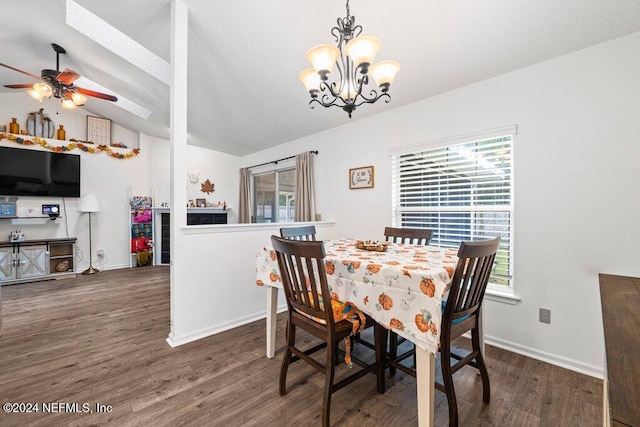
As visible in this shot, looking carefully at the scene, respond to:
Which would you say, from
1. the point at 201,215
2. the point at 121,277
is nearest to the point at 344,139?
the point at 201,215

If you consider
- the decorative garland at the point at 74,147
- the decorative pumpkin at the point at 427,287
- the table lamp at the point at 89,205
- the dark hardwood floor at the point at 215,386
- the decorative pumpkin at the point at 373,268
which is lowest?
the dark hardwood floor at the point at 215,386

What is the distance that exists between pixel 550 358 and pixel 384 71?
251 centimetres

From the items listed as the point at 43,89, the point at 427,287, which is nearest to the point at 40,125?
the point at 43,89

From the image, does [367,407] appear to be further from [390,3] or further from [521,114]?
[390,3]

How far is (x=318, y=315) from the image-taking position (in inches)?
60.3

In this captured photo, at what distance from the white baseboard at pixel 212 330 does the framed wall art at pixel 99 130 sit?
484 cm

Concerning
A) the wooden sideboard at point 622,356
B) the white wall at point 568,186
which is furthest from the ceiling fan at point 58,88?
the wooden sideboard at point 622,356

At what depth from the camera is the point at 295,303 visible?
1.71 metres

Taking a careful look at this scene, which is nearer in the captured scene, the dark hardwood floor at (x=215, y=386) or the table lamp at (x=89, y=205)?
the dark hardwood floor at (x=215, y=386)

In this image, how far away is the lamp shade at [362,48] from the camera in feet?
4.80

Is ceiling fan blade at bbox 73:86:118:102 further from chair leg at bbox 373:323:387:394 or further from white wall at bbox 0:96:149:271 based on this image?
chair leg at bbox 373:323:387:394

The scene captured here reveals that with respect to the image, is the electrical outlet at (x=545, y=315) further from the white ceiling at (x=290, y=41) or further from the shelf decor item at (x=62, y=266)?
the shelf decor item at (x=62, y=266)

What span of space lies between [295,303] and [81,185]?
18.4ft

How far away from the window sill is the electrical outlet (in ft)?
0.56
